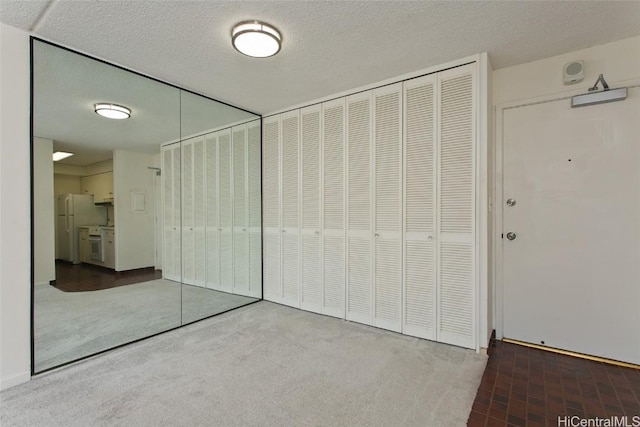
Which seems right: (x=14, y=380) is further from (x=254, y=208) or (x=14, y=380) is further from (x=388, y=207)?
(x=388, y=207)

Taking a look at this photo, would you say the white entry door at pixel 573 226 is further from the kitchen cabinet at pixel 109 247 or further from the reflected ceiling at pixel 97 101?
the kitchen cabinet at pixel 109 247

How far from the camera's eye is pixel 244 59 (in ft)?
8.56

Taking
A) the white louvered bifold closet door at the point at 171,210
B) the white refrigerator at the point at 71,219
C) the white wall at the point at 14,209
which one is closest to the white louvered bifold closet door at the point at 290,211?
the white louvered bifold closet door at the point at 171,210

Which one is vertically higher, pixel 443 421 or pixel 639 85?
pixel 639 85

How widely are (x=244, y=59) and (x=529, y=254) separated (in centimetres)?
314

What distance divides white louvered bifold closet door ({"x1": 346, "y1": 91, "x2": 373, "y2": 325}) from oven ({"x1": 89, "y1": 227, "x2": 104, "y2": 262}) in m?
2.48

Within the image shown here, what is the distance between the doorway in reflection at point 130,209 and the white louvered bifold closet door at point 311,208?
0.79 m

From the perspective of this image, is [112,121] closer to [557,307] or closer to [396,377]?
[396,377]

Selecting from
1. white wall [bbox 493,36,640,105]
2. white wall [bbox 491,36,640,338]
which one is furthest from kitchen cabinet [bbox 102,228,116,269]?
white wall [bbox 493,36,640,105]

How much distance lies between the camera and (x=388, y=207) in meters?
3.05

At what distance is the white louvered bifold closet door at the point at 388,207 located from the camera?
2.99m

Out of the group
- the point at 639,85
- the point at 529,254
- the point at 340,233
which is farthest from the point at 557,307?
the point at 340,233

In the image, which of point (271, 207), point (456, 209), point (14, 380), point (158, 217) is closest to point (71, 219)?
point (158, 217)

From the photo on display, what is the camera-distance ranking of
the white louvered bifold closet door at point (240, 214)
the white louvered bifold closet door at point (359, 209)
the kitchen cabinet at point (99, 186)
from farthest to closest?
the white louvered bifold closet door at point (240, 214) < the white louvered bifold closet door at point (359, 209) < the kitchen cabinet at point (99, 186)
